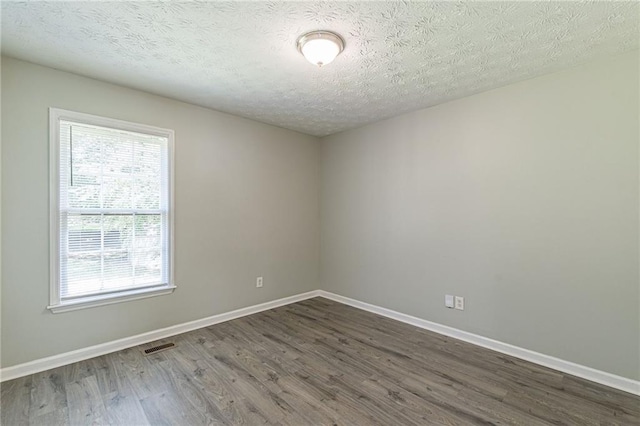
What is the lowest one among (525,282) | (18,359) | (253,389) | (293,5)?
(253,389)

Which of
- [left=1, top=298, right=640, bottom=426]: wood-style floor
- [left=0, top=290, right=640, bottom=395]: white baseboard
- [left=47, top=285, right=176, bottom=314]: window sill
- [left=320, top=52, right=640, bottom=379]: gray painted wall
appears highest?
[left=320, top=52, right=640, bottom=379]: gray painted wall

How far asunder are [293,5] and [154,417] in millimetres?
2657

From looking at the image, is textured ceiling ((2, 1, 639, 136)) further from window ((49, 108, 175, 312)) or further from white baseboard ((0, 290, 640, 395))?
white baseboard ((0, 290, 640, 395))

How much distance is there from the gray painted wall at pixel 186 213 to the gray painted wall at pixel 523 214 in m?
1.16

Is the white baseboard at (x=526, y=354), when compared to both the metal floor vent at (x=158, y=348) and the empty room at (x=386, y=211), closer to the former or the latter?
the empty room at (x=386, y=211)

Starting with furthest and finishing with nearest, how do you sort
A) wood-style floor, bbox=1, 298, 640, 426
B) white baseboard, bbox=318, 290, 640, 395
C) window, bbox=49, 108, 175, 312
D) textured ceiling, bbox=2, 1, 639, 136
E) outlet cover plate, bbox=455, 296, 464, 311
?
outlet cover plate, bbox=455, 296, 464, 311 → window, bbox=49, 108, 175, 312 → white baseboard, bbox=318, 290, 640, 395 → wood-style floor, bbox=1, 298, 640, 426 → textured ceiling, bbox=2, 1, 639, 136

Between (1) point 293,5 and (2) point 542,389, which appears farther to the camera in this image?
(2) point 542,389

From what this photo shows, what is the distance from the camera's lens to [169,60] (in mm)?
2287

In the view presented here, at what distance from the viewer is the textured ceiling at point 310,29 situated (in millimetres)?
1723

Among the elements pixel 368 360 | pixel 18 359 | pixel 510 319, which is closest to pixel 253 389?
pixel 368 360

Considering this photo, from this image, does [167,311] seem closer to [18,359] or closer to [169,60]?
Answer: [18,359]

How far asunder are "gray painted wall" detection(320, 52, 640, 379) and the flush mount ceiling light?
5.60 ft

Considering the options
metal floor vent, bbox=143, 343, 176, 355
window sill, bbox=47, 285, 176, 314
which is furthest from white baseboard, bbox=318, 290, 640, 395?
window sill, bbox=47, 285, 176, 314

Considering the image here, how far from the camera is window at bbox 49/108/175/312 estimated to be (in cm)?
249
